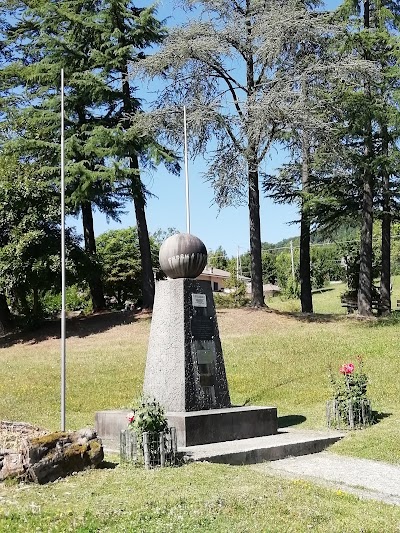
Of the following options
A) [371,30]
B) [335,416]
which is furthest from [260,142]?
[335,416]

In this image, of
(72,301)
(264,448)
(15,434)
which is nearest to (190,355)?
(264,448)

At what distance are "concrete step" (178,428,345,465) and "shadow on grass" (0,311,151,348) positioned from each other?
12807 mm

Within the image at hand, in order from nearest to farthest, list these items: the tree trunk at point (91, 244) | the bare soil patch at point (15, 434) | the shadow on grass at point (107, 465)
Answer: the bare soil patch at point (15, 434) < the shadow on grass at point (107, 465) < the tree trunk at point (91, 244)

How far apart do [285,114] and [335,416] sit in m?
→ 11.2

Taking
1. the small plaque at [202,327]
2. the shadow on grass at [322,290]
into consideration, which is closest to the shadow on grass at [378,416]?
the small plaque at [202,327]

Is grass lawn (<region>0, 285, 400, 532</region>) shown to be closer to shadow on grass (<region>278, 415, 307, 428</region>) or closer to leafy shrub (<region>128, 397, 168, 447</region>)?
shadow on grass (<region>278, 415, 307, 428</region>)

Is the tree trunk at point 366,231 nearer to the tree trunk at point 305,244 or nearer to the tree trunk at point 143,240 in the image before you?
the tree trunk at point 305,244

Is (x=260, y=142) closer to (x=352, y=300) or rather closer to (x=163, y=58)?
(x=163, y=58)

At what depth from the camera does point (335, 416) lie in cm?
1083

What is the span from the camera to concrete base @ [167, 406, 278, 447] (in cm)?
856

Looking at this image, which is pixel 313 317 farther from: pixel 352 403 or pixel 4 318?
pixel 4 318

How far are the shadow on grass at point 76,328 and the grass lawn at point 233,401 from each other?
92 millimetres

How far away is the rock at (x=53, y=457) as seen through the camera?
642 centimetres

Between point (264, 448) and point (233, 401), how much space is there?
4.72 m
